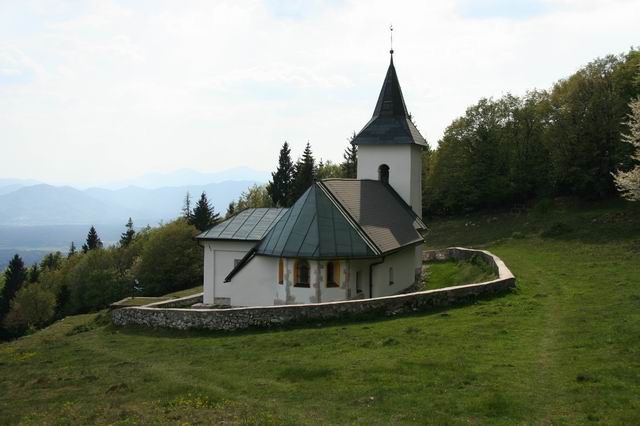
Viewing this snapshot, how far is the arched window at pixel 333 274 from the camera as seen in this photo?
23625mm

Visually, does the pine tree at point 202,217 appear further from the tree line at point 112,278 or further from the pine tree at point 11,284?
the pine tree at point 11,284

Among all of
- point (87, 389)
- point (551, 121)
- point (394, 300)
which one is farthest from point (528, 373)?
point (551, 121)

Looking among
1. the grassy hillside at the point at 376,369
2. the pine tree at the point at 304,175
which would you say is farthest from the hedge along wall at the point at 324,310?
the pine tree at the point at 304,175

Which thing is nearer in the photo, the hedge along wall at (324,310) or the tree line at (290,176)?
the hedge along wall at (324,310)

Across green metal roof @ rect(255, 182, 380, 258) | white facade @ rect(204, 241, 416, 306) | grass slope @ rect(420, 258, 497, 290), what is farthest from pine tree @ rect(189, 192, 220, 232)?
green metal roof @ rect(255, 182, 380, 258)

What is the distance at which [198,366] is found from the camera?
1622cm

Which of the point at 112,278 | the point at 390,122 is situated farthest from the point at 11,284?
the point at 390,122

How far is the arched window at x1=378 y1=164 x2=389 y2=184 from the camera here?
113 feet

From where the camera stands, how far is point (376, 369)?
13.7m

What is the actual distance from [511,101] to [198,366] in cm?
4894

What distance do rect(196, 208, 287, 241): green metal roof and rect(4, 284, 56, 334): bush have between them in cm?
4520

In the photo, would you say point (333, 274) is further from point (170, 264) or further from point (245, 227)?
point (170, 264)

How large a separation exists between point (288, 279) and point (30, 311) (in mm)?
54891

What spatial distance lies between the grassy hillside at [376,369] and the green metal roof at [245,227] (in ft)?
25.9
